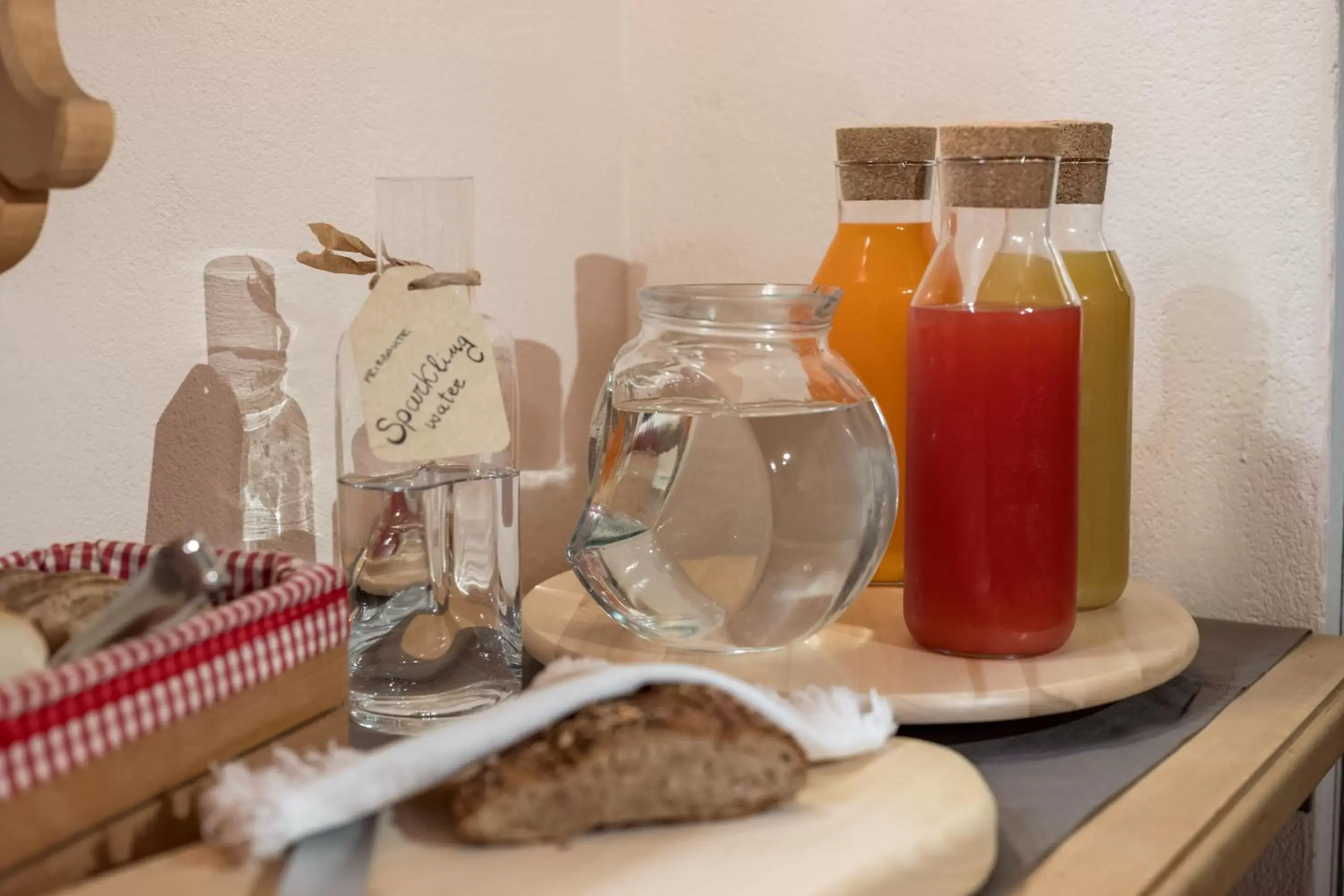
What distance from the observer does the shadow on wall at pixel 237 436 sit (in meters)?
0.73

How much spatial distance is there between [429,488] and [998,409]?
0.31 metres

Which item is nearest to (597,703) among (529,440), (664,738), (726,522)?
(664,738)

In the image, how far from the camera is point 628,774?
1.55 ft

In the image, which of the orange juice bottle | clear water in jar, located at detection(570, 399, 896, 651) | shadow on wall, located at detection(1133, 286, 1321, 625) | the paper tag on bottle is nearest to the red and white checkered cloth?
the paper tag on bottle

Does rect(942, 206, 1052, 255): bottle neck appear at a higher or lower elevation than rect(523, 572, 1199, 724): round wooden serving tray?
higher

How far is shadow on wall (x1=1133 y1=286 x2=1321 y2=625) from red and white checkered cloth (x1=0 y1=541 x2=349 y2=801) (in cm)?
62

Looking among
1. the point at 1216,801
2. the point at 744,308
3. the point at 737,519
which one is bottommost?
the point at 1216,801

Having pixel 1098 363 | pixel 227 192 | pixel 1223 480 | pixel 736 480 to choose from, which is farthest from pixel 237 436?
pixel 1223 480

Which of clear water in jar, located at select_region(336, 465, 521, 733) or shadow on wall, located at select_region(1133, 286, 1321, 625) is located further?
shadow on wall, located at select_region(1133, 286, 1321, 625)

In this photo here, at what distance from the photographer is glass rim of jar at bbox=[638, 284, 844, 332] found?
711mm

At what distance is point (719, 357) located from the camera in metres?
0.72

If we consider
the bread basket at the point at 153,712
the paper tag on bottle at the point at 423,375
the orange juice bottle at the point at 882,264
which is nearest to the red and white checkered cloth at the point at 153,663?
the bread basket at the point at 153,712

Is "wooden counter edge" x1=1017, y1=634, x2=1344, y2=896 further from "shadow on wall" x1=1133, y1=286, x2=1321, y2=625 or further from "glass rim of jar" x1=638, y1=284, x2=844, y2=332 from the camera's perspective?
"glass rim of jar" x1=638, y1=284, x2=844, y2=332

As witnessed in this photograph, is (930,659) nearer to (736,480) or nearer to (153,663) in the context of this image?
(736,480)
